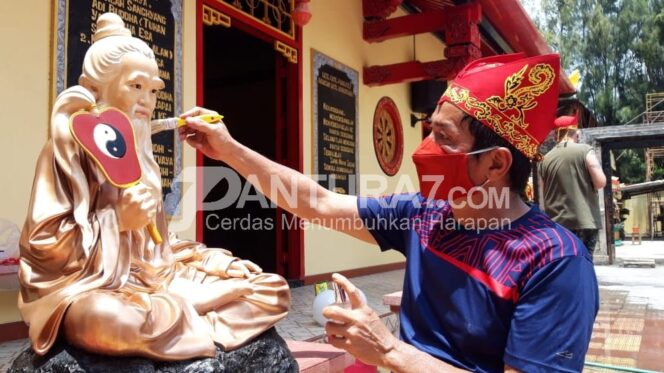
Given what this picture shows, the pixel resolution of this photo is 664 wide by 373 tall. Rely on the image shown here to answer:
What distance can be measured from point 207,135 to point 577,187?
2.85 meters

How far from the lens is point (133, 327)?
1.63m

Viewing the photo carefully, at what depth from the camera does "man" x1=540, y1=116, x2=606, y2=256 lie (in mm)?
3744

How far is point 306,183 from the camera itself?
5.39 ft

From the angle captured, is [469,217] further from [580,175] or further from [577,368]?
[580,175]

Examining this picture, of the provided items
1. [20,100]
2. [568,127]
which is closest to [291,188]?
[20,100]

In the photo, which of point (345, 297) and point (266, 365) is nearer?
point (345, 297)

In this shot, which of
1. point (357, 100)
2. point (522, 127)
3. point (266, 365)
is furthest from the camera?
point (357, 100)

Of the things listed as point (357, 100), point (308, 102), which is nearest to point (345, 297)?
point (308, 102)

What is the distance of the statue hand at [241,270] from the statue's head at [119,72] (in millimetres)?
673

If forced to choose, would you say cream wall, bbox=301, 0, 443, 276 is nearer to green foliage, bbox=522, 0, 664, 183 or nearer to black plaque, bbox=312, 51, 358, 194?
black plaque, bbox=312, 51, 358, 194

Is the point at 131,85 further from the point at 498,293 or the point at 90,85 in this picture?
the point at 498,293

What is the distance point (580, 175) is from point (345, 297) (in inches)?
124

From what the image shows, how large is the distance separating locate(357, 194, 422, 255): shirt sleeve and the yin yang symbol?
0.84m

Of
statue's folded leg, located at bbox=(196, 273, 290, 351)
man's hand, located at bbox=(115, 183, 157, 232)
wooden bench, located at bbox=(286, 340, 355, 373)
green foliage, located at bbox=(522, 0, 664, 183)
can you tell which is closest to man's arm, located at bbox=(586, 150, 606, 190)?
Result: wooden bench, located at bbox=(286, 340, 355, 373)
